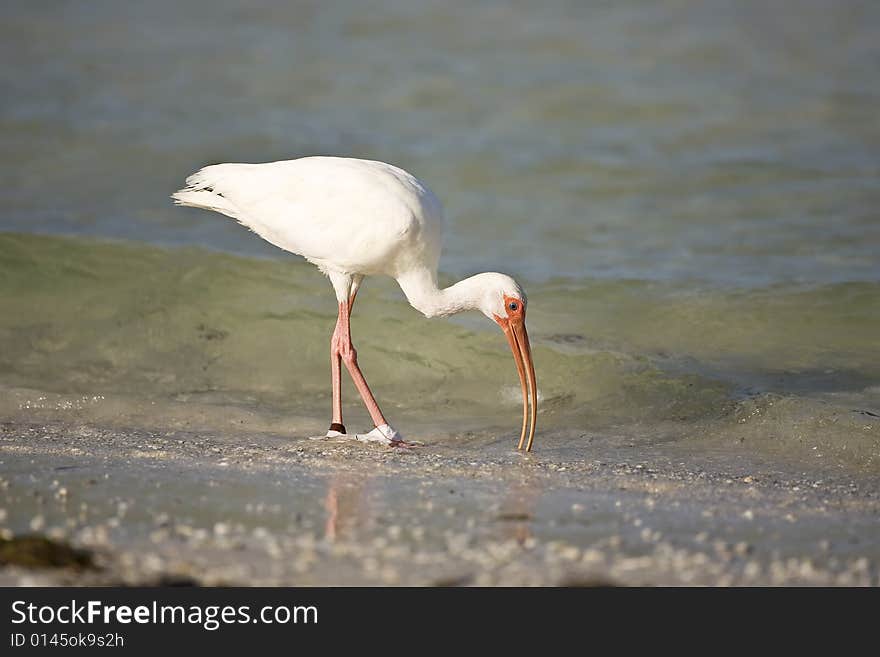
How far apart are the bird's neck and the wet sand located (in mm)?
1243

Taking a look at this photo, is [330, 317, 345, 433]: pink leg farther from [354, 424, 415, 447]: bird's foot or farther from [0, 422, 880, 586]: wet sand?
[0, 422, 880, 586]: wet sand

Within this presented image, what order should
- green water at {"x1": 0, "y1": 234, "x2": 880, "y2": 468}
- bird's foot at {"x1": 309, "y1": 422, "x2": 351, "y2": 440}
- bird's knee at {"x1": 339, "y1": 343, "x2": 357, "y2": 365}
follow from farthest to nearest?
green water at {"x1": 0, "y1": 234, "x2": 880, "y2": 468} → bird's knee at {"x1": 339, "y1": 343, "x2": 357, "y2": 365} → bird's foot at {"x1": 309, "y1": 422, "x2": 351, "y2": 440}

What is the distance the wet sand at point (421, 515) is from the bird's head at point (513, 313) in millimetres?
762

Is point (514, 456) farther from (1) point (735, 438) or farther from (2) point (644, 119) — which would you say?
(2) point (644, 119)

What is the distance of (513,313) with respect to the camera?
28.5ft

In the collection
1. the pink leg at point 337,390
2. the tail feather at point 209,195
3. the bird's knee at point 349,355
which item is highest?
the tail feather at point 209,195

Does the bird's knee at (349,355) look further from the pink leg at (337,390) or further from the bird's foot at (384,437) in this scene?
the bird's foot at (384,437)

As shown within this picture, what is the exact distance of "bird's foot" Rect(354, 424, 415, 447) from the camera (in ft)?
28.3

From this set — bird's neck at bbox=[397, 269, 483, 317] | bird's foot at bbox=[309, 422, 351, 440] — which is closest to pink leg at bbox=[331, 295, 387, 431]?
bird's foot at bbox=[309, 422, 351, 440]

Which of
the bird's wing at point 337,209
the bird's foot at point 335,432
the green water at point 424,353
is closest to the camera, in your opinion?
the bird's wing at point 337,209

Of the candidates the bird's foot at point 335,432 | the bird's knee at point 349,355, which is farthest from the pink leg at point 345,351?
the bird's foot at point 335,432

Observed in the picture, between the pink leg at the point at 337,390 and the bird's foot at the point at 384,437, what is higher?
the pink leg at the point at 337,390

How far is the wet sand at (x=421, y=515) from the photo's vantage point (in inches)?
202

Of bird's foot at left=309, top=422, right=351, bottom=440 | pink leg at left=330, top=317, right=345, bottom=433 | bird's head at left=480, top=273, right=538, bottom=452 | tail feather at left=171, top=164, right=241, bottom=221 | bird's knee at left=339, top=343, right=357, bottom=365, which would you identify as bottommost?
bird's foot at left=309, top=422, right=351, bottom=440
